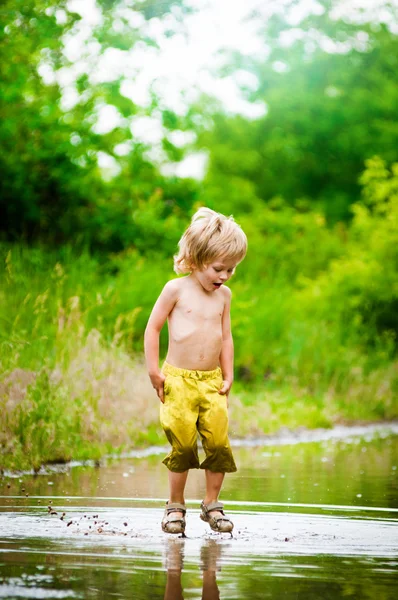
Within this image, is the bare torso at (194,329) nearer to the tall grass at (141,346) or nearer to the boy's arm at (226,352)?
the boy's arm at (226,352)

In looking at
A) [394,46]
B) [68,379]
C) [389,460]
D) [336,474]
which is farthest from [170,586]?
[394,46]

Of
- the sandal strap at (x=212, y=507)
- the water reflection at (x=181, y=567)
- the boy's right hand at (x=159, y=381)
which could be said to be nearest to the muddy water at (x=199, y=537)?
the water reflection at (x=181, y=567)

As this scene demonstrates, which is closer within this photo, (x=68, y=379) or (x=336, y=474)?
(x=336, y=474)

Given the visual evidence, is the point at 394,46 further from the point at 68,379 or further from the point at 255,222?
the point at 68,379

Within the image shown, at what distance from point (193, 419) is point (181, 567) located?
5.19 feet

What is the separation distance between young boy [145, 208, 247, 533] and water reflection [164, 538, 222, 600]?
1.88 ft

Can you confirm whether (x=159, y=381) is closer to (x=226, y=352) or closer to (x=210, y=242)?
(x=226, y=352)

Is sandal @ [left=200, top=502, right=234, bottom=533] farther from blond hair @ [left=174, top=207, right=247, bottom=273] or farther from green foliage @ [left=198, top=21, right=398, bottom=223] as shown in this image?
green foliage @ [left=198, top=21, right=398, bottom=223]

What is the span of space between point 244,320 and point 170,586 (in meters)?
14.5

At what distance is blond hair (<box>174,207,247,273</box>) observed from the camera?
6953mm

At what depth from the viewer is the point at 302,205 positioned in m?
40.8

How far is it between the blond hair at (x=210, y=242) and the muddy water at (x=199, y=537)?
1.52 meters

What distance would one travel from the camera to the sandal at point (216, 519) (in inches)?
266

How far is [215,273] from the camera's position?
7.05m
